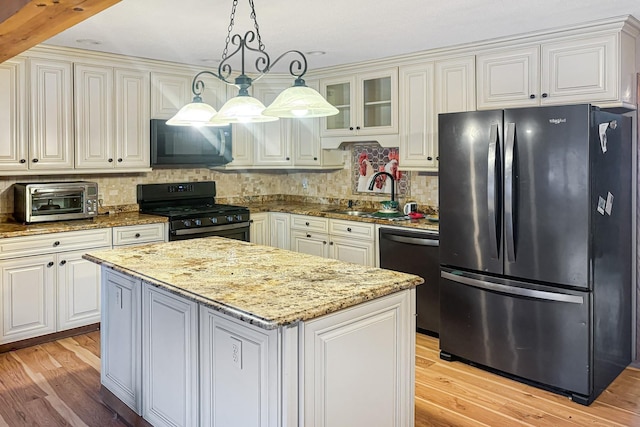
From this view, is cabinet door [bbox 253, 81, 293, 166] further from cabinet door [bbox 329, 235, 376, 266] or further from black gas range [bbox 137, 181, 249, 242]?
cabinet door [bbox 329, 235, 376, 266]

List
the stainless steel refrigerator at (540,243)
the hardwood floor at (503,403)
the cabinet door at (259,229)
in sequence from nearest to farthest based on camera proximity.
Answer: the hardwood floor at (503,403), the stainless steel refrigerator at (540,243), the cabinet door at (259,229)

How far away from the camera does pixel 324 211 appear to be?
4984 millimetres

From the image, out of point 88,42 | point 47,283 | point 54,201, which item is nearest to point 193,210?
point 54,201

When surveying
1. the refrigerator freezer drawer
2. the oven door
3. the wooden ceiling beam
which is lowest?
the refrigerator freezer drawer

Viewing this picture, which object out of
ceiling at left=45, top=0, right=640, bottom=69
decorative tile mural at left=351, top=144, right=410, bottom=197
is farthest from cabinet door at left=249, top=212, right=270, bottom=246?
ceiling at left=45, top=0, right=640, bottom=69

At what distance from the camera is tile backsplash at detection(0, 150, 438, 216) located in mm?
4656

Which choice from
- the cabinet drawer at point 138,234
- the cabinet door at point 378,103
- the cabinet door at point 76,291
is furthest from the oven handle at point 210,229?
the cabinet door at point 378,103

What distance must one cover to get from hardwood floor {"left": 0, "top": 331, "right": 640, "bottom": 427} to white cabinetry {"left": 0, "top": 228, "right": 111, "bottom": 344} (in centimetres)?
26

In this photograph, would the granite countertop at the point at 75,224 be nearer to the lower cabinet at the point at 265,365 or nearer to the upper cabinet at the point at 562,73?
the lower cabinet at the point at 265,365

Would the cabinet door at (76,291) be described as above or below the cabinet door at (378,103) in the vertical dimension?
below

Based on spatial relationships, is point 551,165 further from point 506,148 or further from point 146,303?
point 146,303

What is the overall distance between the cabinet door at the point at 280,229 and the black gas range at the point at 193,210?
37 centimetres

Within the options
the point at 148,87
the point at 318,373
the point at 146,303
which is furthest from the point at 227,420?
the point at 148,87

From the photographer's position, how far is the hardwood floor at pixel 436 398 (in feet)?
9.32
